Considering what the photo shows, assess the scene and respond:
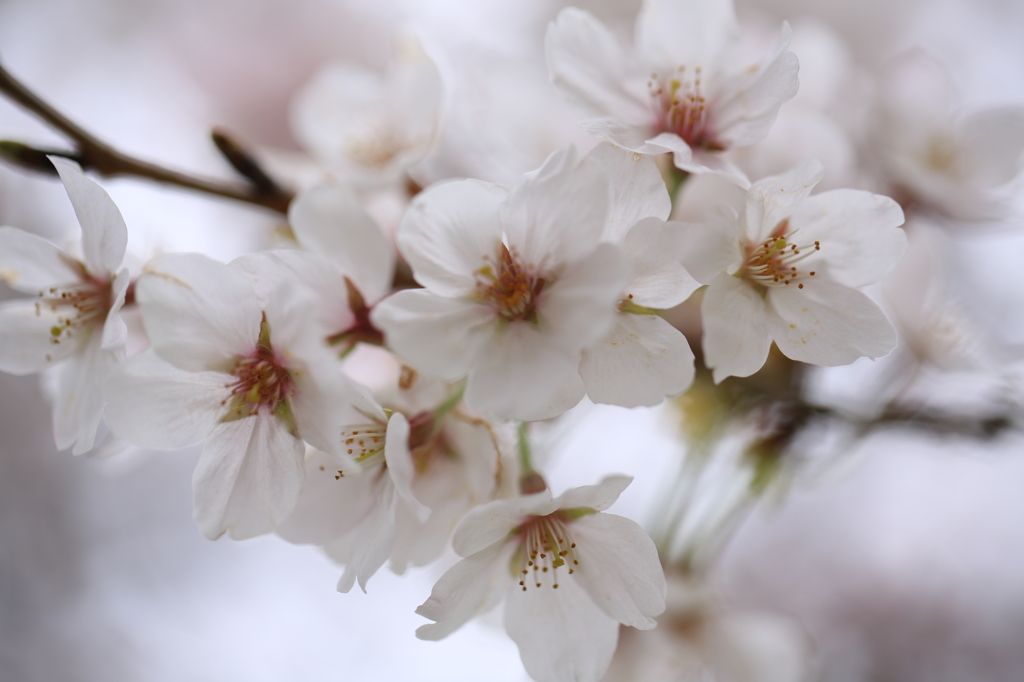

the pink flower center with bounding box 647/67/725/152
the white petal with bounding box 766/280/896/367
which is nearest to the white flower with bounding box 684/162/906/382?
the white petal with bounding box 766/280/896/367

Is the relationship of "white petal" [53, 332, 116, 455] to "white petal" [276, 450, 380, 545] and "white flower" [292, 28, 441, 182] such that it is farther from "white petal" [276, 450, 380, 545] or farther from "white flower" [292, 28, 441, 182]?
"white flower" [292, 28, 441, 182]

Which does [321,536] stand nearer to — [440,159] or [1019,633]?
[440,159]

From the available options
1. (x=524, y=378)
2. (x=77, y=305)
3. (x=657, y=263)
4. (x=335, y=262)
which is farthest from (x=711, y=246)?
(x=77, y=305)

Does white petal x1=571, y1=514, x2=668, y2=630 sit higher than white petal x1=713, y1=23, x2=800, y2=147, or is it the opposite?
white petal x1=713, y1=23, x2=800, y2=147

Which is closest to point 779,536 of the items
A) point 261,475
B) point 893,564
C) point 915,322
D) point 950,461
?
point 893,564

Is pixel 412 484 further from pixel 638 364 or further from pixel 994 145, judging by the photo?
pixel 994 145

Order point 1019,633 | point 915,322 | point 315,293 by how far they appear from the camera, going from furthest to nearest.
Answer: point 1019,633 < point 915,322 < point 315,293
